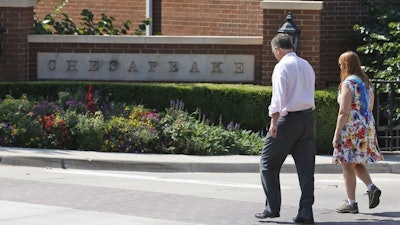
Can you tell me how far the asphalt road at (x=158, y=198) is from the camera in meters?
9.80

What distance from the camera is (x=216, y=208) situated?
10477 mm

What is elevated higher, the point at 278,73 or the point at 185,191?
the point at 278,73

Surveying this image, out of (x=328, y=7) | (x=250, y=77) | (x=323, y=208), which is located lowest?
(x=323, y=208)

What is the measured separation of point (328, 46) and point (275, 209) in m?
9.55

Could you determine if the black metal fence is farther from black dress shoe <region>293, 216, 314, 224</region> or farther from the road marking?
black dress shoe <region>293, 216, 314, 224</region>

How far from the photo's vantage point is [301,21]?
16.6 metres

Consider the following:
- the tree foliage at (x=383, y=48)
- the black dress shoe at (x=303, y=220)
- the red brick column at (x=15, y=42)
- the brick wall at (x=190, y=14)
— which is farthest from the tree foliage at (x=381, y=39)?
the black dress shoe at (x=303, y=220)

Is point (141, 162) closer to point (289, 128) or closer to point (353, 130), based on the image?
point (353, 130)

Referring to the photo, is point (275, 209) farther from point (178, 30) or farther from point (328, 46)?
point (178, 30)

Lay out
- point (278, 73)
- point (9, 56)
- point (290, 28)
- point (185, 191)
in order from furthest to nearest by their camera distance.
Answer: point (9, 56) < point (290, 28) < point (185, 191) < point (278, 73)

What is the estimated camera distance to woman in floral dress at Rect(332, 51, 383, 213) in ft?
33.7

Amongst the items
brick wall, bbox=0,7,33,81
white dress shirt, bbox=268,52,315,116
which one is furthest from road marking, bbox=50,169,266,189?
brick wall, bbox=0,7,33,81

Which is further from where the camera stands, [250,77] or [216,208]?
[250,77]

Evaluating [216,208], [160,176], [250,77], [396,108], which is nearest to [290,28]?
[250,77]
